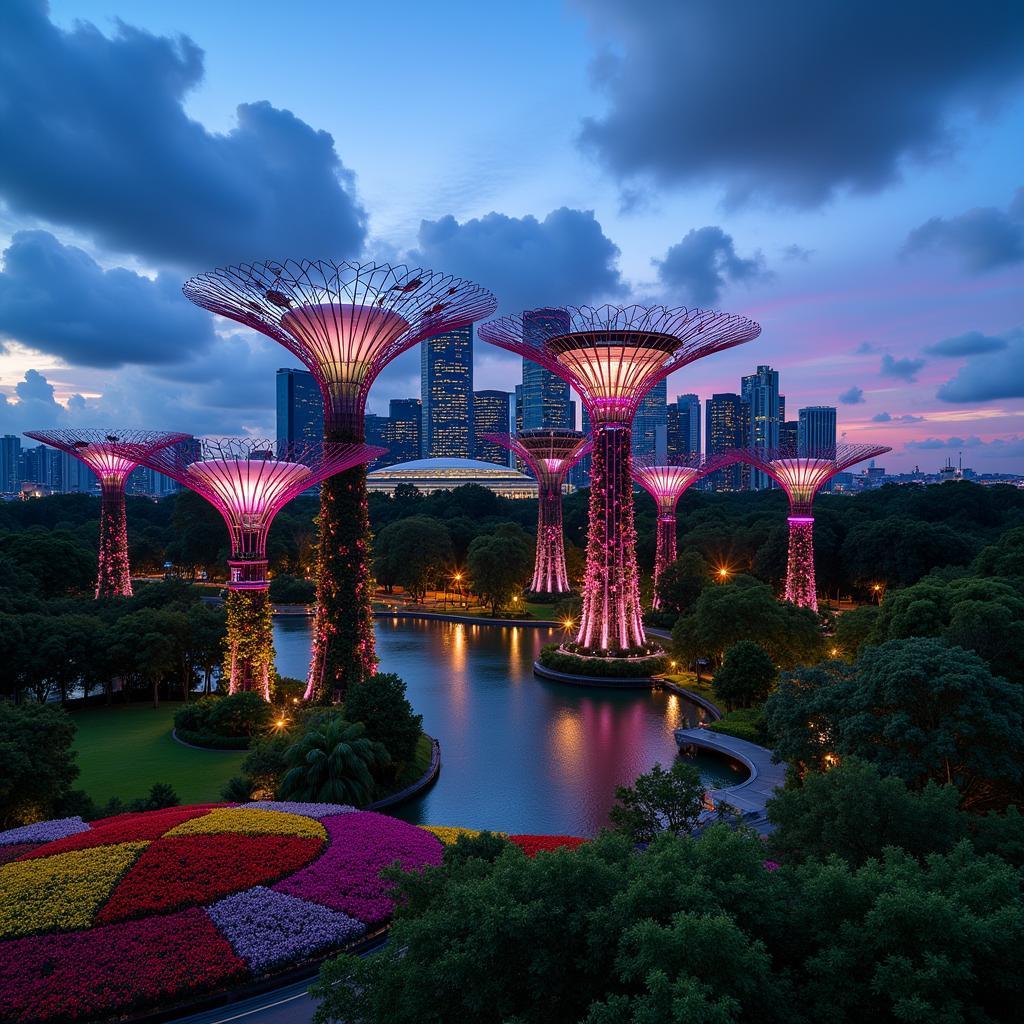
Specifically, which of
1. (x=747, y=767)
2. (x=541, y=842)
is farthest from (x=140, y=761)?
(x=747, y=767)

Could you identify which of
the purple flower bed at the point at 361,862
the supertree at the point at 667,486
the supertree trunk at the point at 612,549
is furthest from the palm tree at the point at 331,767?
the supertree at the point at 667,486

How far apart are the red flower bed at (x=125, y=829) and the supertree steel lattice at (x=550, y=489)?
47.0 metres

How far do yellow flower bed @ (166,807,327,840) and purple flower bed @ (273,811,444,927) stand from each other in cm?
53

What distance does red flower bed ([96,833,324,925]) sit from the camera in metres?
14.1

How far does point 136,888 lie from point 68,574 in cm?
4642

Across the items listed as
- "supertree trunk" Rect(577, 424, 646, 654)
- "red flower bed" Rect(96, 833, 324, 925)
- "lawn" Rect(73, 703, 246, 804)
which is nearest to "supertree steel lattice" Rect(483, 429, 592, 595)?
"supertree trunk" Rect(577, 424, 646, 654)

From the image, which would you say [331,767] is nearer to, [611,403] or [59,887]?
[59,887]

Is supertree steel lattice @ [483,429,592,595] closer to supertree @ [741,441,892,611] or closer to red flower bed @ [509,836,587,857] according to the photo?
supertree @ [741,441,892,611]

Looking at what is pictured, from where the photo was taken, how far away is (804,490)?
47.7 meters

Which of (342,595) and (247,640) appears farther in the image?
(342,595)

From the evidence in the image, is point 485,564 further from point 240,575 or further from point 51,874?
point 51,874

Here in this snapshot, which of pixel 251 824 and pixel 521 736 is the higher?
pixel 251 824

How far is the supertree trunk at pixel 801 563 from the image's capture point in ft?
157

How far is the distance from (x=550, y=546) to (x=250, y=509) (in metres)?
37.6
